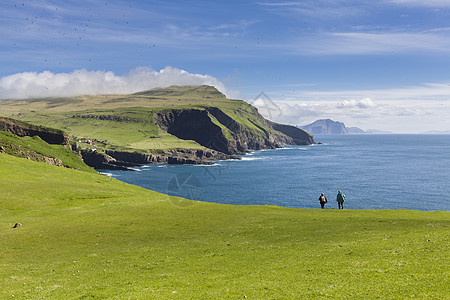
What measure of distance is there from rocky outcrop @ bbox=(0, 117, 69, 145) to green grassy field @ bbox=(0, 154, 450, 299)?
146 meters

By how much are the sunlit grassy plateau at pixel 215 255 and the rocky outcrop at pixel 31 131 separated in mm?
146572

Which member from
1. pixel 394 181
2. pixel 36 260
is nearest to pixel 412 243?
pixel 36 260

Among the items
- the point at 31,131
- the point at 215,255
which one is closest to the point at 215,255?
the point at 215,255

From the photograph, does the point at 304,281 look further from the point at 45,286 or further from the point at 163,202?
the point at 163,202

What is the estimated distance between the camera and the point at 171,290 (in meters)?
18.1

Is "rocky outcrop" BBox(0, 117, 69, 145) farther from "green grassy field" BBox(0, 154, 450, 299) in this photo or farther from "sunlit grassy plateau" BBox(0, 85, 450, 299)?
"sunlit grassy plateau" BBox(0, 85, 450, 299)

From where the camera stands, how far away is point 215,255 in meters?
25.9

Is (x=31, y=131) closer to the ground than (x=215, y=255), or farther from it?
farther from it

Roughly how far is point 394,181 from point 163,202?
154 metres

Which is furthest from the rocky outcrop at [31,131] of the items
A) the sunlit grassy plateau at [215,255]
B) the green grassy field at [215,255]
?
the sunlit grassy plateau at [215,255]

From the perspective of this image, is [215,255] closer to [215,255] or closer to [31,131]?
[215,255]

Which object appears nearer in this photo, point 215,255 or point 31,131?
point 215,255

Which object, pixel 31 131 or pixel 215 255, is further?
pixel 31 131

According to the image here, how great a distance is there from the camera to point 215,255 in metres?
25.9
